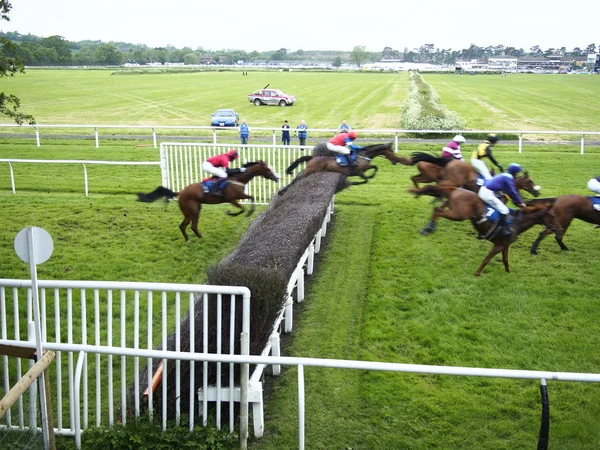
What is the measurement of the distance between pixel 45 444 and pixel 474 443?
3058 mm

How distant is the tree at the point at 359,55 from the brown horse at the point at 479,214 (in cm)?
17910

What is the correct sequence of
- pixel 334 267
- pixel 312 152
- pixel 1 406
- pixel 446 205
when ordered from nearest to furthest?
pixel 1 406 → pixel 446 205 → pixel 334 267 → pixel 312 152

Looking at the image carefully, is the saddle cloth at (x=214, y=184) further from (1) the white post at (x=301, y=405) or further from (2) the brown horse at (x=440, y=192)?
(1) the white post at (x=301, y=405)

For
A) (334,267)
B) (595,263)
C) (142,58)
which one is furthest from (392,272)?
(142,58)

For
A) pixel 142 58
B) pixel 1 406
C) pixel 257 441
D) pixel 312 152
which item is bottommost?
pixel 257 441

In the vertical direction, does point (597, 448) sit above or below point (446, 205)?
below

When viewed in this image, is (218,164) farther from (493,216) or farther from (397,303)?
(493,216)

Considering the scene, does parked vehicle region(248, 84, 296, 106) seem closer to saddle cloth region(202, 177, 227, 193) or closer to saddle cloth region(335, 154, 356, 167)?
saddle cloth region(335, 154, 356, 167)

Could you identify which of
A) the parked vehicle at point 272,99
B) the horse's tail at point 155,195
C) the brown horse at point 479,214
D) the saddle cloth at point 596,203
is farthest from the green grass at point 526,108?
the horse's tail at point 155,195

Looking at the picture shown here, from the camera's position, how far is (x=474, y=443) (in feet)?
15.6

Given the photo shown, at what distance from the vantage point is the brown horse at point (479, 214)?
7.95m

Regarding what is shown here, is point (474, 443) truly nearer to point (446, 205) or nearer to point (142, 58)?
point (446, 205)

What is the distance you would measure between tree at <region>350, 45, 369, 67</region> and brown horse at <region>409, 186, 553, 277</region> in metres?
179

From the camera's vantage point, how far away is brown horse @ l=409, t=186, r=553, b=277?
26.1 ft
